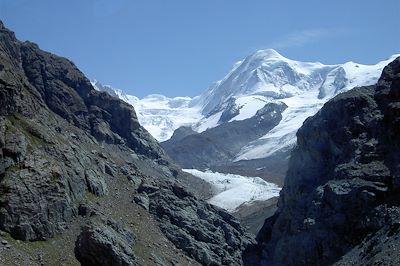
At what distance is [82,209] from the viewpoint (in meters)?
86.1

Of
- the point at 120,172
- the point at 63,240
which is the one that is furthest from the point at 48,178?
the point at 120,172

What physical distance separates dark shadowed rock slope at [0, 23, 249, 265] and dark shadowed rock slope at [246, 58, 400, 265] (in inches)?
525

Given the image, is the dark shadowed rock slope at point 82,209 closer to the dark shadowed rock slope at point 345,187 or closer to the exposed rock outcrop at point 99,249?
the exposed rock outcrop at point 99,249

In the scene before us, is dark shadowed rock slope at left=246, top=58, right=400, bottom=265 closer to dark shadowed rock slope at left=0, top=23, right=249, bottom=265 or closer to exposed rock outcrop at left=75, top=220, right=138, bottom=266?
dark shadowed rock slope at left=0, top=23, right=249, bottom=265

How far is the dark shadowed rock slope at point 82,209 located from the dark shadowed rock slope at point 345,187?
1334 cm

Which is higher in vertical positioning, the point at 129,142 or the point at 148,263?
the point at 129,142

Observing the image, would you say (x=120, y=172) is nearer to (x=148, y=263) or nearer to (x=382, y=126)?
(x=148, y=263)

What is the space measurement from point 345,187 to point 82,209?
121 ft

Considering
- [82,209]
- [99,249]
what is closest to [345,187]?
[99,249]

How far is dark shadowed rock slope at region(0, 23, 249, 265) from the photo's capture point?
7569 centimetres

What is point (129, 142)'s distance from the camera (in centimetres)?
19325

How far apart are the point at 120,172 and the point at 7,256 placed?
170 ft

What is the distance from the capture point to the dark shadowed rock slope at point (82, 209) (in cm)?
7569

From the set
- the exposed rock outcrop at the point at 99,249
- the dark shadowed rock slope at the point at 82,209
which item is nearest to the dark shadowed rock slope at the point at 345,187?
the dark shadowed rock slope at the point at 82,209
